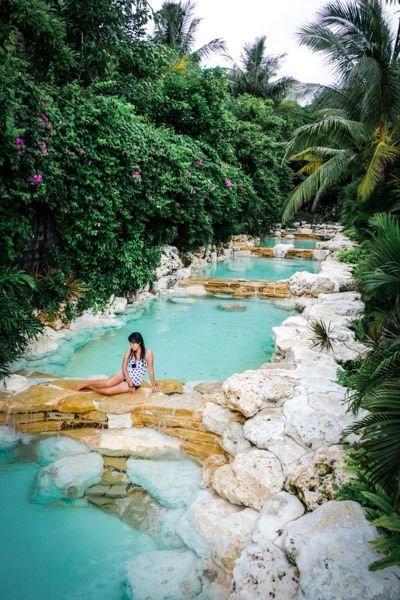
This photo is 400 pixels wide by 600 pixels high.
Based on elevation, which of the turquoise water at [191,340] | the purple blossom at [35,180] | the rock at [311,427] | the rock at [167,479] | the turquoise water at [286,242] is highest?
the purple blossom at [35,180]

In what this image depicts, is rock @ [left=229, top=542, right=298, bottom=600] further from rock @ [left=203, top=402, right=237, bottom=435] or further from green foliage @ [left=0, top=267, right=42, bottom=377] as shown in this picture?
green foliage @ [left=0, top=267, right=42, bottom=377]

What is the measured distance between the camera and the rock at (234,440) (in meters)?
4.14

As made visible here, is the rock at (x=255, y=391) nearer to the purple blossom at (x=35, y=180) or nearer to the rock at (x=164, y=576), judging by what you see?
the rock at (x=164, y=576)

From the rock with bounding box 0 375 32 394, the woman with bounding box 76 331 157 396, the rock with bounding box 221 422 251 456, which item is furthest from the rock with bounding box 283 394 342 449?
the rock with bounding box 0 375 32 394

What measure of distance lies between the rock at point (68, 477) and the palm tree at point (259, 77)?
2710cm

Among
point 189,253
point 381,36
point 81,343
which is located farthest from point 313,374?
point 189,253

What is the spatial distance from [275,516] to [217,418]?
1523mm

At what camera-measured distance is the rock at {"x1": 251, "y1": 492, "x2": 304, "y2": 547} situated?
117 inches

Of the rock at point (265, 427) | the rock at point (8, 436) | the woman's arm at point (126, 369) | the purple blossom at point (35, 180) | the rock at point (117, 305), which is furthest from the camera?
the rock at point (117, 305)

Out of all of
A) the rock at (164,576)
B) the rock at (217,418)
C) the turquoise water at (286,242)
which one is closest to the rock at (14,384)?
the rock at (217,418)

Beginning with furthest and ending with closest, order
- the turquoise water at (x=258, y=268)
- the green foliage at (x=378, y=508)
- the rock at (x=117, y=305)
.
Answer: the turquoise water at (x=258, y=268) < the rock at (x=117, y=305) < the green foliage at (x=378, y=508)

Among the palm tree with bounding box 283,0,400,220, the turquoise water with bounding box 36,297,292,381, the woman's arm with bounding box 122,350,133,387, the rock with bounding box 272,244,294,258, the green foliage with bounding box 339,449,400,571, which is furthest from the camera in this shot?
the rock with bounding box 272,244,294,258

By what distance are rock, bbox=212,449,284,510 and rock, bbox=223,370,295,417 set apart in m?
0.55

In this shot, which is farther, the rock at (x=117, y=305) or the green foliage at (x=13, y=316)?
the rock at (x=117, y=305)
